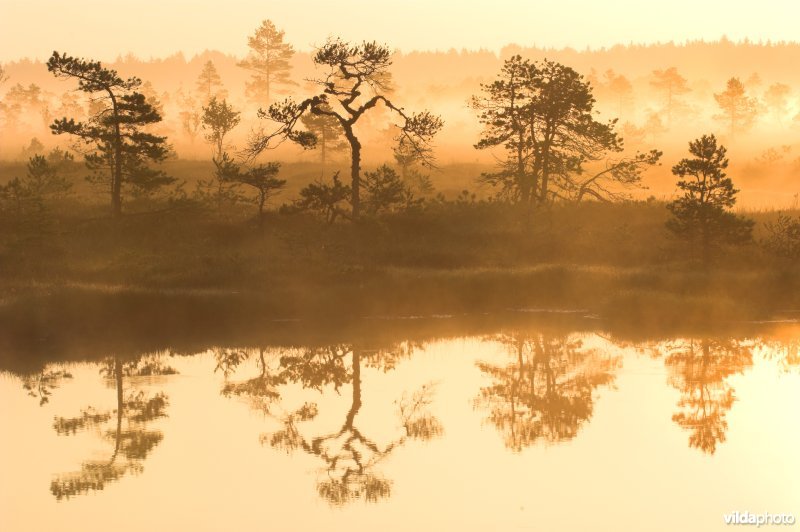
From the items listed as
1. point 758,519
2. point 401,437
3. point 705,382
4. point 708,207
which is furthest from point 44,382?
point 708,207

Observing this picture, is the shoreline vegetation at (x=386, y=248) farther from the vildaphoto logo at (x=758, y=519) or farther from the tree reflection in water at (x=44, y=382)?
the vildaphoto logo at (x=758, y=519)

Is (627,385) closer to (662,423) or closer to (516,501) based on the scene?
(662,423)

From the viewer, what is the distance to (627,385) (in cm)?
2384

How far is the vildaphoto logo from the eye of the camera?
556 inches

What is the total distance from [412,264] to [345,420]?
20.9 metres

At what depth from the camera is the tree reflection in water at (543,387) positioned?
19906 mm

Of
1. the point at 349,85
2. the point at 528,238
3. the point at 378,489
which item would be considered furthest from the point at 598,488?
the point at 349,85

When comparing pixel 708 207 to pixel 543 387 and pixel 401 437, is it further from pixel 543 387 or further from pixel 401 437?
pixel 401 437

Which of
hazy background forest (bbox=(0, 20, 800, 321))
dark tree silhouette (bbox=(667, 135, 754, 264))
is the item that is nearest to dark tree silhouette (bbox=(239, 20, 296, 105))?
hazy background forest (bbox=(0, 20, 800, 321))

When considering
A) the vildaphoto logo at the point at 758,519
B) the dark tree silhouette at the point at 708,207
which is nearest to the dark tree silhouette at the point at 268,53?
the dark tree silhouette at the point at 708,207

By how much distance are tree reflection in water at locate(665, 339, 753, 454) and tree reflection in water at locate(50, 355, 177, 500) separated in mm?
9764

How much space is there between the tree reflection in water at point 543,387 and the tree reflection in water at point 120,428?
6563 mm

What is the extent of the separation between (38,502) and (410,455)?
620 cm

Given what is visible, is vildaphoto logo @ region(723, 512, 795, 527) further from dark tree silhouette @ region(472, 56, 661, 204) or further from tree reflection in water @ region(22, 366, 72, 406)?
dark tree silhouette @ region(472, 56, 661, 204)
